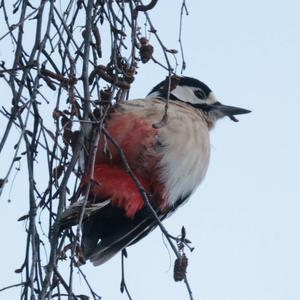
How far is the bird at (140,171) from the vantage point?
3.68 meters

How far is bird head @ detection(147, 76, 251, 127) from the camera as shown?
4.62m

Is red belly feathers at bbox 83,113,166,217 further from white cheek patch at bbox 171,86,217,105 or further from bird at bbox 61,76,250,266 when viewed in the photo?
white cheek patch at bbox 171,86,217,105

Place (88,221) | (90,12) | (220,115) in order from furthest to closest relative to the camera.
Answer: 1. (220,115)
2. (88,221)
3. (90,12)

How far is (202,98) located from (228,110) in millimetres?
184

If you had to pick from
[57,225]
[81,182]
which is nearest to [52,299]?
[57,225]

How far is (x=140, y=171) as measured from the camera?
12.7ft

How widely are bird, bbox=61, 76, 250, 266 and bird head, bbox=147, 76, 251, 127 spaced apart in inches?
10.9

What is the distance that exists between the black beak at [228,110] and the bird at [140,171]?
1.22 feet

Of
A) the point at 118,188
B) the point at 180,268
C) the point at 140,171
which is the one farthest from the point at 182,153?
the point at 180,268

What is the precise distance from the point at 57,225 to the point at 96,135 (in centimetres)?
34

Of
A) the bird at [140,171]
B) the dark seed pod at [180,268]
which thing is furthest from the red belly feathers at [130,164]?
the dark seed pod at [180,268]

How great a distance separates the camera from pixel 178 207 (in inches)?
170

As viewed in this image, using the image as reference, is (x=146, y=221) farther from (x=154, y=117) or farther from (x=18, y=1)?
(x=18, y=1)

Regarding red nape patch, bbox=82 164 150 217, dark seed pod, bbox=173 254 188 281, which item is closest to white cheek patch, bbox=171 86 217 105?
red nape patch, bbox=82 164 150 217
